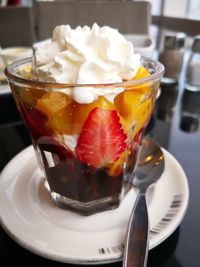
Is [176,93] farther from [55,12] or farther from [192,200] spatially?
[55,12]

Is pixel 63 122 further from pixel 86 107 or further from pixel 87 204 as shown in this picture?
pixel 87 204

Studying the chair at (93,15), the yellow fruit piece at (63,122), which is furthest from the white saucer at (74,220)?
the chair at (93,15)

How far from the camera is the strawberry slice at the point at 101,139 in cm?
30

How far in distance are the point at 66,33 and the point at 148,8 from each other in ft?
3.59

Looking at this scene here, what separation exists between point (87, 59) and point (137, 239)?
0.63ft

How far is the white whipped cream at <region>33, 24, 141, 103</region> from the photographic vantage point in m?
0.31

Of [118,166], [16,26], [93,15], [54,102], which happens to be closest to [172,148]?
[118,166]

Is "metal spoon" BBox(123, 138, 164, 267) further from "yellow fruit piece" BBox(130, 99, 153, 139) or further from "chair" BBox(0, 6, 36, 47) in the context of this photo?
"chair" BBox(0, 6, 36, 47)

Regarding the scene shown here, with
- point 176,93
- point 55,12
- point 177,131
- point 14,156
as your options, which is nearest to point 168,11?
point 55,12

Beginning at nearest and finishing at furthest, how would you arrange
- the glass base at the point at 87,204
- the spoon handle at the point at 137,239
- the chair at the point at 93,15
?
the spoon handle at the point at 137,239 → the glass base at the point at 87,204 → the chair at the point at 93,15

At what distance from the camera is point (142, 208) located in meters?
0.34

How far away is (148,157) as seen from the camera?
45cm

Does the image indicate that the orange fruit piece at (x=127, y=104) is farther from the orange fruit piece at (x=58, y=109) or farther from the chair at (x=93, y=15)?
the chair at (x=93, y=15)

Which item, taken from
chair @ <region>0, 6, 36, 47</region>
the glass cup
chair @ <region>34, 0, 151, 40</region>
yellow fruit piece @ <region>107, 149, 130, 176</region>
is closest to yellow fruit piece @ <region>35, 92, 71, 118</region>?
the glass cup
